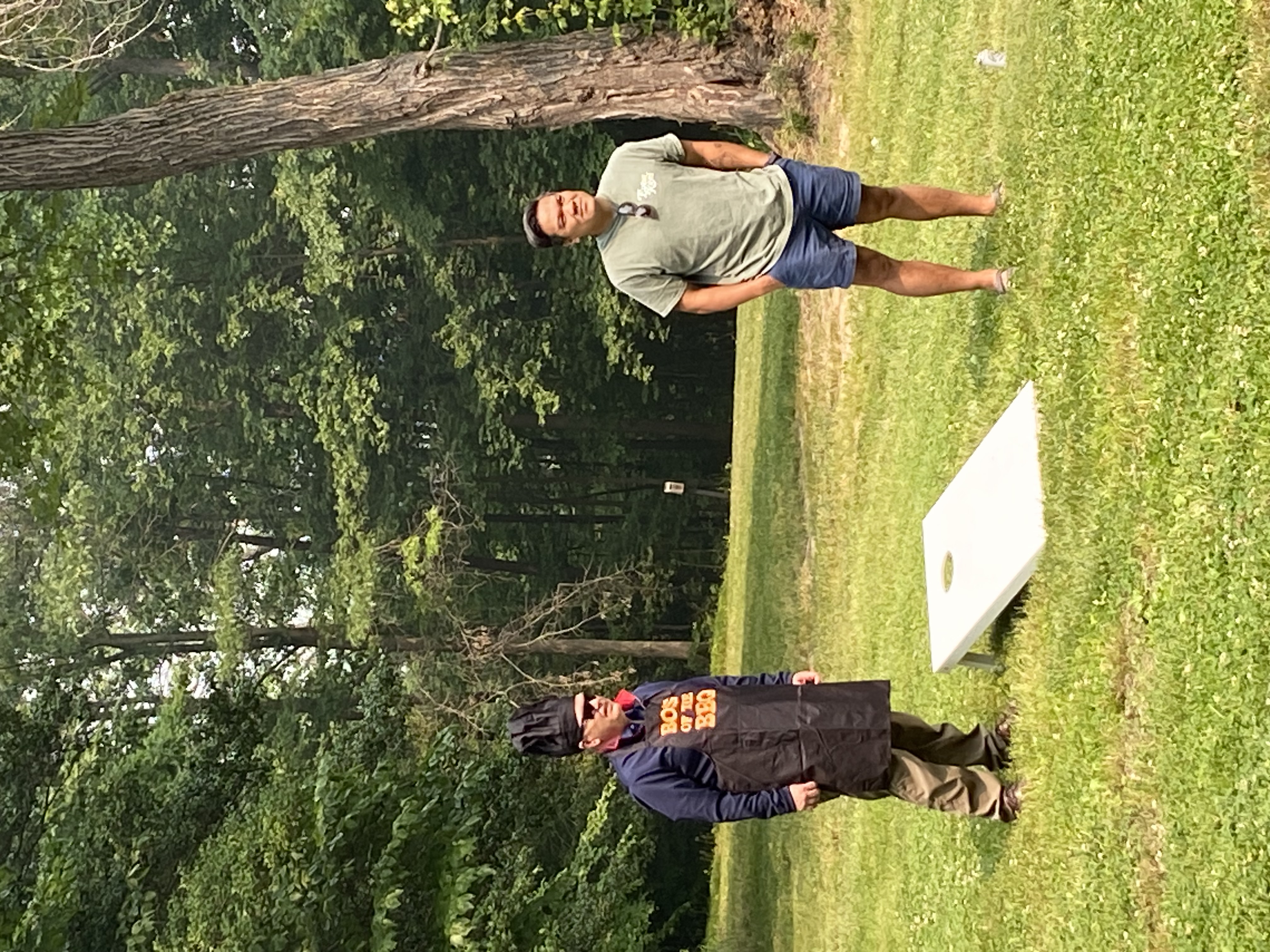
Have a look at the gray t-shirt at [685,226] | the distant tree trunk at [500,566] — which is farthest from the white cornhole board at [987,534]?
the distant tree trunk at [500,566]

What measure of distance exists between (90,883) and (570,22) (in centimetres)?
1299

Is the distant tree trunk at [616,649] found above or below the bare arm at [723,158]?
below

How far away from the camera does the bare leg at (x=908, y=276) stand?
5543 mm

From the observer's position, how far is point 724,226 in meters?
5.34

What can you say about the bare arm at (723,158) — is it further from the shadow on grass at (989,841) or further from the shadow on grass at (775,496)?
the shadow on grass at (775,496)

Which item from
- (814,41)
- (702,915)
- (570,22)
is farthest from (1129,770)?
(702,915)

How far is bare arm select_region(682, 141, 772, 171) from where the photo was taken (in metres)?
5.64

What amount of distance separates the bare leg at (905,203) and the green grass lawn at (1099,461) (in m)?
0.37

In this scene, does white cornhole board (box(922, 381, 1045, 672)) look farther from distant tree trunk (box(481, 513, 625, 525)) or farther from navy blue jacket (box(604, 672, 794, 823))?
distant tree trunk (box(481, 513, 625, 525))

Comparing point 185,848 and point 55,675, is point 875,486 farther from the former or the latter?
point 55,675

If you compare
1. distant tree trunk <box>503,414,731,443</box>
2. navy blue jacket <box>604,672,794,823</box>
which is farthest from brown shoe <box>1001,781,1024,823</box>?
distant tree trunk <box>503,414,731,443</box>

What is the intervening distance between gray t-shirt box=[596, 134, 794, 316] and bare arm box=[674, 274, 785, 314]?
0.11ft

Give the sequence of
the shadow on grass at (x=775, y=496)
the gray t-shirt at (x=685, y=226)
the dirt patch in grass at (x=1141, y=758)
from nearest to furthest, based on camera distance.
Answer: the dirt patch in grass at (x=1141, y=758)
the gray t-shirt at (x=685, y=226)
the shadow on grass at (x=775, y=496)

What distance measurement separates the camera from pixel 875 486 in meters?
9.09
